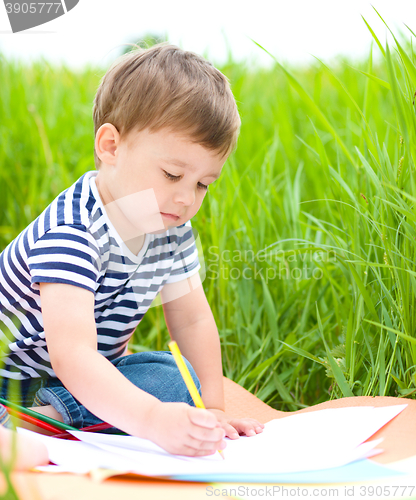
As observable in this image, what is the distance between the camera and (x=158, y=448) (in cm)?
72

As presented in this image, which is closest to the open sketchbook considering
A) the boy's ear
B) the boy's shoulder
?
the boy's shoulder

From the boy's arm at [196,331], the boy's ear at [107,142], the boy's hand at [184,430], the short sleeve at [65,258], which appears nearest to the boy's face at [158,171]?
the boy's ear at [107,142]

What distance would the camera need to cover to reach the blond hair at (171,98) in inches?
34.9

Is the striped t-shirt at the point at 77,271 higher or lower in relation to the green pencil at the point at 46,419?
higher

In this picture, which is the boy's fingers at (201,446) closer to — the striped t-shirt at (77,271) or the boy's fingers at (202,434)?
the boy's fingers at (202,434)

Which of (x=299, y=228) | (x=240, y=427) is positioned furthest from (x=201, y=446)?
(x=299, y=228)

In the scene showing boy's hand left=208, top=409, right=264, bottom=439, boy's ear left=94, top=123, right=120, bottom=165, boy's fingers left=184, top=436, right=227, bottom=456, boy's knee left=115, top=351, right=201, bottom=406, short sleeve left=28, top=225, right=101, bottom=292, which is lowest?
boy's hand left=208, top=409, right=264, bottom=439

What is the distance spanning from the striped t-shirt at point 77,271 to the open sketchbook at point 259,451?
232 millimetres

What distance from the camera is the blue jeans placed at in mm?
928

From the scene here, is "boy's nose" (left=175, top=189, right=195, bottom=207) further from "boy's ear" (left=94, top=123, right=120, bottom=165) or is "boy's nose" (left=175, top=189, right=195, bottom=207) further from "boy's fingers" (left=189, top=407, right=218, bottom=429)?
"boy's fingers" (left=189, top=407, right=218, bottom=429)

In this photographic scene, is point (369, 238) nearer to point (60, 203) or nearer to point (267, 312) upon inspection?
point (267, 312)

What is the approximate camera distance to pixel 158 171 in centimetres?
88

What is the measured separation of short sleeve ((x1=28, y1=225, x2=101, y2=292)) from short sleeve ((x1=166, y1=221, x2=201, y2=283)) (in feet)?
0.91

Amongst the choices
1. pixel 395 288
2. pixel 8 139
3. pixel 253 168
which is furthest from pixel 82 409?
pixel 8 139
